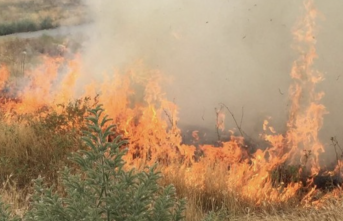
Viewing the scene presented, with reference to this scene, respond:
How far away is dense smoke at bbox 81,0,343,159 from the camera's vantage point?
7.15 m

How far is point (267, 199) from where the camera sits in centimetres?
547

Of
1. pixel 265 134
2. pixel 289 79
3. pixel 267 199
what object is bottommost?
pixel 267 199

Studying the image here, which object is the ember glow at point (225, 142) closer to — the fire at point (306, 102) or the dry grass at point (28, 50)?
the fire at point (306, 102)

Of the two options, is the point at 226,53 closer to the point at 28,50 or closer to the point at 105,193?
the point at 105,193

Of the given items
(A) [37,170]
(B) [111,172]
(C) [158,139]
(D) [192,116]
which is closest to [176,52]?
(D) [192,116]

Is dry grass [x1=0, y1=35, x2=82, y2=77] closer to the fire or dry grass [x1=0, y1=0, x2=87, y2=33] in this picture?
dry grass [x1=0, y1=0, x2=87, y2=33]

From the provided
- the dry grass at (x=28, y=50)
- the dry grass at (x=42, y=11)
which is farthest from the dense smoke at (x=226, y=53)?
the dry grass at (x=42, y=11)

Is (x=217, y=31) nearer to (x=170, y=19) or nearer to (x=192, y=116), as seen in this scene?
(x=170, y=19)

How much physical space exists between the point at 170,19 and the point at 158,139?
2.29m

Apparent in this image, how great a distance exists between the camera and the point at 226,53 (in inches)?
306

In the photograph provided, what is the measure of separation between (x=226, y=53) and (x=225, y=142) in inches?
58.7

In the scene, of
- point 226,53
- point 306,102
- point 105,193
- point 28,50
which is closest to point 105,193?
point 105,193

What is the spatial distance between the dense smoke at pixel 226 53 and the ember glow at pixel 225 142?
0.68ft

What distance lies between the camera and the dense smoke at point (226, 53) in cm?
715
